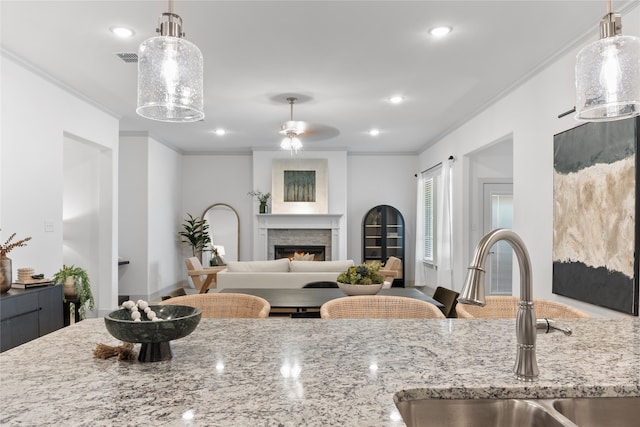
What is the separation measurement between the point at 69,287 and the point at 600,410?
436 centimetres

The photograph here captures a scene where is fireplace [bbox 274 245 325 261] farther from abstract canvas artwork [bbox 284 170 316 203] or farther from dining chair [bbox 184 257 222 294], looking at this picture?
dining chair [bbox 184 257 222 294]

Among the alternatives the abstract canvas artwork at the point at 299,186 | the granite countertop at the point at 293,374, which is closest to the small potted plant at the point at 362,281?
the granite countertop at the point at 293,374

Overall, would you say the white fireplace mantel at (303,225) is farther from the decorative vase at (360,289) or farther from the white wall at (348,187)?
the decorative vase at (360,289)

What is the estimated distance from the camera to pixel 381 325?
167 centimetres

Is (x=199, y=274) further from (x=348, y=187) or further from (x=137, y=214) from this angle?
(x=348, y=187)

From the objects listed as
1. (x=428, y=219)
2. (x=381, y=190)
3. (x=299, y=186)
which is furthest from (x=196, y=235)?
(x=428, y=219)

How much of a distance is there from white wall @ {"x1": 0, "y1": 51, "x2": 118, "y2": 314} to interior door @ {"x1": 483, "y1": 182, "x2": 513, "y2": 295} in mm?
5340

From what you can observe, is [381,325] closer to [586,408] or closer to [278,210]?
[586,408]

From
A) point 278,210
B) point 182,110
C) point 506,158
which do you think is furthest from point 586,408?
point 278,210

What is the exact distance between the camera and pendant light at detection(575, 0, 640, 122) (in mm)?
1299

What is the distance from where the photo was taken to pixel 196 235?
8.81 m

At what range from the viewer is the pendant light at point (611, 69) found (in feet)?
4.26

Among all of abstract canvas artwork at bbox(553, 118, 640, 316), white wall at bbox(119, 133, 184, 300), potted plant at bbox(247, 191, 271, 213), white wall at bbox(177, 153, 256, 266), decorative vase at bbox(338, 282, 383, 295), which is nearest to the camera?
abstract canvas artwork at bbox(553, 118, 640, 316)

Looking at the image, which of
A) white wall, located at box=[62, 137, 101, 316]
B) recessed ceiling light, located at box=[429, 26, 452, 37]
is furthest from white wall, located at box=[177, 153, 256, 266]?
recessed ceiling light, located at box=[429, 26, 452, 37]
